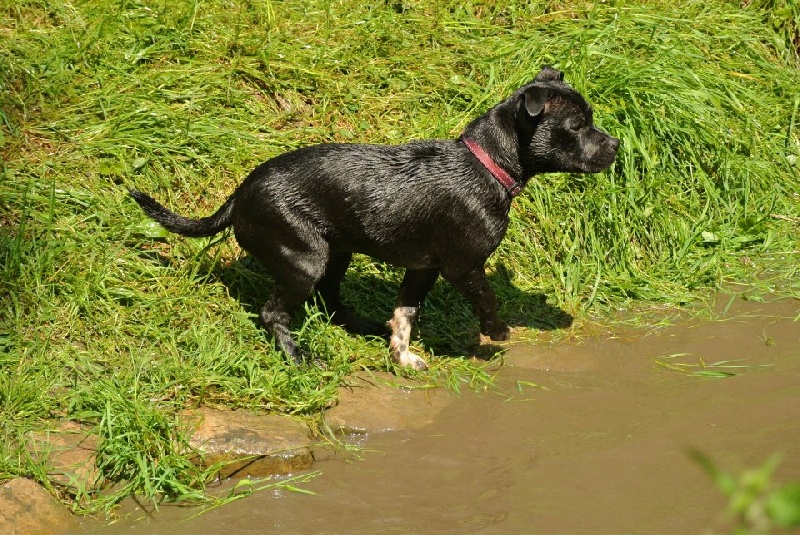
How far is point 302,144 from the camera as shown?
693 cm

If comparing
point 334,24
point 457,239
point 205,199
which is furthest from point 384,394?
point 334,24

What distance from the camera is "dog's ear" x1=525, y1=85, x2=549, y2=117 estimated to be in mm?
5238

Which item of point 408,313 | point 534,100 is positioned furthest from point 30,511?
point 534,100

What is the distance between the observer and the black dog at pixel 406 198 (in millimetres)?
5367

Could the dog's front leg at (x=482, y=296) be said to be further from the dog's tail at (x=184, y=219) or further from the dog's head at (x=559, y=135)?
the dog's tail at (x=184, y=219)

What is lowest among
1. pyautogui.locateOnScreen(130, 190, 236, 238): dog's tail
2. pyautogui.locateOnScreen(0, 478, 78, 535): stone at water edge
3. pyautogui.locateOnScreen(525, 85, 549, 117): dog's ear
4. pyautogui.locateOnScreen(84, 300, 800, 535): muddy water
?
pyautogui.locateOnScreen(84, 300, 800, 535): muddy water

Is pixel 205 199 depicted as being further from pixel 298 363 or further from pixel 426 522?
pixel 426 522

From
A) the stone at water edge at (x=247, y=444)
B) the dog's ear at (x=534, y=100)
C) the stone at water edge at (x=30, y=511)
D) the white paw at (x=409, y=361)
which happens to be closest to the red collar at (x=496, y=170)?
the dog's ear at (x=534, y=100)

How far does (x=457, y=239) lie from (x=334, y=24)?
10.2ft

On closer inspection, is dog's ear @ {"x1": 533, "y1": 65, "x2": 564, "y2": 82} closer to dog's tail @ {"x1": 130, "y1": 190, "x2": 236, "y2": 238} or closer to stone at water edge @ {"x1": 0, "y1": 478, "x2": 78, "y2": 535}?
dog's tail @ {"x1": 130, "y1": 190, "x2": 236, "y2": 238}

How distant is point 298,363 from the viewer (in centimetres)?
548

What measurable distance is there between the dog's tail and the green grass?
39cm

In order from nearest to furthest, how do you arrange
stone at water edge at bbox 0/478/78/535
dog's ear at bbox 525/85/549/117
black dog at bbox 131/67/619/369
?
stone at water edge at bbox 0/478/78/535, dog's ear at bbox 525/85/549/117, black dog at bbox 131/67/619/369

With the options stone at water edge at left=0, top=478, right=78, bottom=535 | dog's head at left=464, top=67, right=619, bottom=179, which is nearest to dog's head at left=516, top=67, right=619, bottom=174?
dog's head at left=464, top=67, right=619, bottom=179
